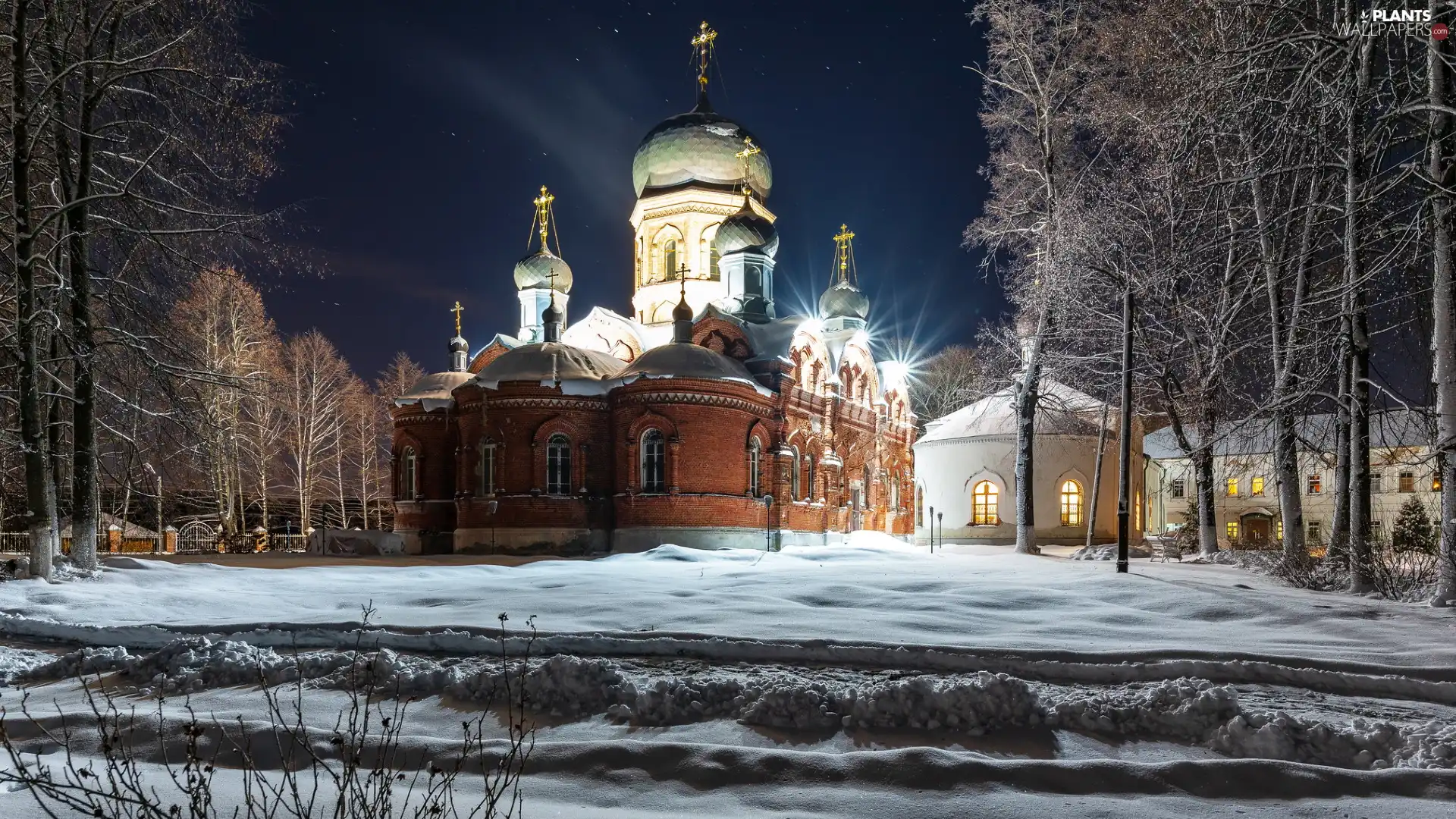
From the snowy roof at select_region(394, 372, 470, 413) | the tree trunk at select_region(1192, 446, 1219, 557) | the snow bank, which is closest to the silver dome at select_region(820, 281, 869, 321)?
the snowy roof at select_region(394, 372, 470, 413)

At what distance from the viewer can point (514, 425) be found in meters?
24.9

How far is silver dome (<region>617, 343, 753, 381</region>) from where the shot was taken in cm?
2464

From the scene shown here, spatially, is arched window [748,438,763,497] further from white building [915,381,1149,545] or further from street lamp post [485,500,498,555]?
street lamp post [485,500,498,555]

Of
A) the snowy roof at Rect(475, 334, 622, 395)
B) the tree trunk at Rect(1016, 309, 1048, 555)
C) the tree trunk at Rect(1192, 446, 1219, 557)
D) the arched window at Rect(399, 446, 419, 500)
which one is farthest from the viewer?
the arched window at Rect(399, 446, 419, 500)

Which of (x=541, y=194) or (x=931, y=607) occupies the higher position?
(x=541, y=194)

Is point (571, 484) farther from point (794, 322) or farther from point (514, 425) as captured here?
point (794, 322)

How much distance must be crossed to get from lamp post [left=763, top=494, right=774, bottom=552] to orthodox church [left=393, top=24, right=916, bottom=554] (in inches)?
2.0

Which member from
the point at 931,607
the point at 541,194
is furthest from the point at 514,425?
the point at 931,607

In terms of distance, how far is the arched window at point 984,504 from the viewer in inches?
1104

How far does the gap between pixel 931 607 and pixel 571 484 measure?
16.3 m

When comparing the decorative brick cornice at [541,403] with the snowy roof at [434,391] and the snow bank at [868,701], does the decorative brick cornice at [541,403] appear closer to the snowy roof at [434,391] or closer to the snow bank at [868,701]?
the snowy roof at [434,391]

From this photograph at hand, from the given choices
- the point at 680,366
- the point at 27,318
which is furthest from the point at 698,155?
the point at 27,318

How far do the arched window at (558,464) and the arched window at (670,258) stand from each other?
11.2m

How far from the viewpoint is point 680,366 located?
25016mm
